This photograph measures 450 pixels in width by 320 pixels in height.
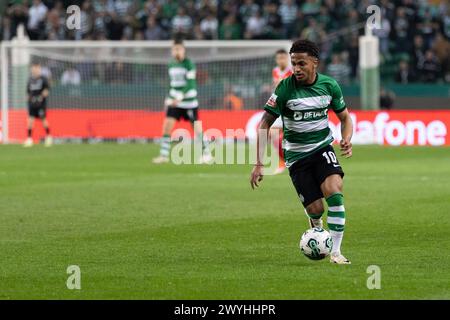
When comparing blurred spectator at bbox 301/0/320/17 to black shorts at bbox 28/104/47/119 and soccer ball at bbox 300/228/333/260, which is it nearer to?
black shorts at bbox 28/104/47/119

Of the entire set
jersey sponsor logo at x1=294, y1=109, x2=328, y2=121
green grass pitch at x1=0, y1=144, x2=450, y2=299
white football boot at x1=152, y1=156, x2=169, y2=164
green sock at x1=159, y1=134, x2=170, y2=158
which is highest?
jersey sponsor logo at x1=294, y1=109, x2=328, y2=121

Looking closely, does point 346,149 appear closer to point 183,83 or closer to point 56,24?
point 183,83

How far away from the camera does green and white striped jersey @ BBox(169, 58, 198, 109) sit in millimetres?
24312

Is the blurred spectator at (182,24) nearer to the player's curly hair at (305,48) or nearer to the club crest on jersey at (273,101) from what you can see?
the club crest on jersey at (273,101)

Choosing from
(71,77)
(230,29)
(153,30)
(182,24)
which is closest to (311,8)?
(230,29)

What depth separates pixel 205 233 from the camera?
43.5 ft

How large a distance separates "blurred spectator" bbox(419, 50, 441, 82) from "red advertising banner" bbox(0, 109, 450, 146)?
3.99 meters

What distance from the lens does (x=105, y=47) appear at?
32.9 m

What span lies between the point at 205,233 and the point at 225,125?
17266 mm

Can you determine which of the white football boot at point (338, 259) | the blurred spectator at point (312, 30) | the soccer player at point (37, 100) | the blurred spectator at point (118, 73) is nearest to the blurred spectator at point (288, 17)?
the blurred spectator at point (312, 30)

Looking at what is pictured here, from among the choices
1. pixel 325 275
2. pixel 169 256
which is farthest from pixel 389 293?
pixel 169 256

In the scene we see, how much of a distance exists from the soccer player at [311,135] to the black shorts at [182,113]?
13.3 m

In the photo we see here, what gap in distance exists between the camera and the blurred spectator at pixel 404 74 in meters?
32.9

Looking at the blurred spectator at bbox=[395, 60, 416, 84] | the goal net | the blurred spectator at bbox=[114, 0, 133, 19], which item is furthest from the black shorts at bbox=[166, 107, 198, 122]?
the blurred spectator at bbox=[114, 0, 133, 19]
